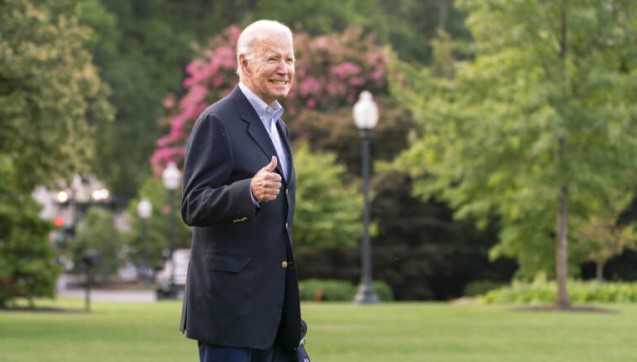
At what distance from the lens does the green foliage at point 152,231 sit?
53.0 meters

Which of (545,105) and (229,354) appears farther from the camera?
(545,105)

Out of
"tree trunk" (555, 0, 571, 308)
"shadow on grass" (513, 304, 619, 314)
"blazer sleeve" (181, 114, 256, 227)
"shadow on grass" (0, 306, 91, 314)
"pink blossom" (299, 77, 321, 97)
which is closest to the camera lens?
"blazer sleeve" (181, 114, 256, 227)

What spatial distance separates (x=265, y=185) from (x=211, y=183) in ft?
0.82

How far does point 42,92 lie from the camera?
65.3ft

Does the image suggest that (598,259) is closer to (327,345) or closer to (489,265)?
(489,265)

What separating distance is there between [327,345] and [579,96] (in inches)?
415

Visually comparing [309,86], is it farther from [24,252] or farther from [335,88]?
[24,252]

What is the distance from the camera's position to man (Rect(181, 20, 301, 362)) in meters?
5.54

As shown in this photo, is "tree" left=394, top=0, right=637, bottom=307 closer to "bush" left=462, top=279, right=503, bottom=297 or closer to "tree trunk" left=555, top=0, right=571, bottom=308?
"tree trunk" left=555, top=0, right=571, bottom=308

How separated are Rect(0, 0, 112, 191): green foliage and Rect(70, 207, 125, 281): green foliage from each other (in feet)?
121

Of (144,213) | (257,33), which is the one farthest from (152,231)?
(257,33)

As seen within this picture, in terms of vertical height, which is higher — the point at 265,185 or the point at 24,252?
the point at 265,185

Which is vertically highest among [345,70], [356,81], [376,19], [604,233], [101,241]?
[376,19]

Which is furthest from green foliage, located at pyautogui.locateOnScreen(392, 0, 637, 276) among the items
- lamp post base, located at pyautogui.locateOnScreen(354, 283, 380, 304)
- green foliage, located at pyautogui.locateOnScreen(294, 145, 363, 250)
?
green foliage, located at pyautogui.locateOnScreen(294, 145, 363, 250)
